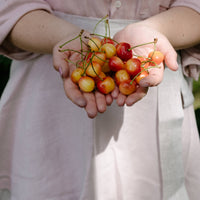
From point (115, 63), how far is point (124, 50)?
2.1 inches

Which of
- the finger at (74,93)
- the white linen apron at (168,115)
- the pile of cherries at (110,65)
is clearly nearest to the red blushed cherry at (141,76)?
the pile of cherries at (110,65)

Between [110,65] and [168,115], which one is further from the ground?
[110,65]

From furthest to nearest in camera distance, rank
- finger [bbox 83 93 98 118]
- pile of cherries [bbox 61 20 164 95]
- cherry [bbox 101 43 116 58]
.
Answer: cherry [bbox 101 43 116 58] → pile of cherries [bbox 61 20 164 95] → finger [bbox 83 93 98 118]

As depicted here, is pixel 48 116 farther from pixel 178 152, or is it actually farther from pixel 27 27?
pixel 178 152

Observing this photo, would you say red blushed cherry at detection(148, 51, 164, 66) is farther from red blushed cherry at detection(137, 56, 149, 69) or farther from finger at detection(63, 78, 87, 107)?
finger at detection(63, 78, 87, 107)

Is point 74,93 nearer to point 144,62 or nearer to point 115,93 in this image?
point 115,93

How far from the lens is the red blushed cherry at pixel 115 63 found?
0.94 meters

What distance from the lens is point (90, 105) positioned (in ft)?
2.54

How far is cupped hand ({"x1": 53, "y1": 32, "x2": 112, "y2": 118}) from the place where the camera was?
0.76m

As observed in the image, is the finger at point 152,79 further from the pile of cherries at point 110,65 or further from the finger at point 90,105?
the finger at point 90,105

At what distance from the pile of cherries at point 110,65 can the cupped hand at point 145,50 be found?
0.02m

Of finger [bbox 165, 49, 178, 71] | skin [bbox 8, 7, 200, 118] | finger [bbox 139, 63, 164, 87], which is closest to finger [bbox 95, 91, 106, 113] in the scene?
skin [bbox 8, 7, 200, 118]

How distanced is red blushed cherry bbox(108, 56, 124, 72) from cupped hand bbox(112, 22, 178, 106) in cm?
8

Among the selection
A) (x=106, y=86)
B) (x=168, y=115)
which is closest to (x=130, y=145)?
(x=168, y=115)
